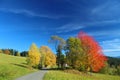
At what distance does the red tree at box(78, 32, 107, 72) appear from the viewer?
59.5m

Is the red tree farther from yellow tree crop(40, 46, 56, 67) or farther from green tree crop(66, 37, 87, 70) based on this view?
yellow tree crop(40, 46, 56, 67)

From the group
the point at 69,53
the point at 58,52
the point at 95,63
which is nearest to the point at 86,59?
the point at 95,63

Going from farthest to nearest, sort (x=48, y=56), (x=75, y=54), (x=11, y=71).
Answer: (x=48, y=56)
(x=75, y=54)
(x=11, y=71)

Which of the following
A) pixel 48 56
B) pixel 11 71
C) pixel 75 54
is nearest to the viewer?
pixel 11 71

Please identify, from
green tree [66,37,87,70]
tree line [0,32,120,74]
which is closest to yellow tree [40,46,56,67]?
tree line [0,32,120,74]

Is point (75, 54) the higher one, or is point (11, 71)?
point (75, 54)

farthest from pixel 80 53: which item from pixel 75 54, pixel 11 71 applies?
pixel 11 71

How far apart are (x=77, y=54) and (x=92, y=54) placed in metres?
8.75

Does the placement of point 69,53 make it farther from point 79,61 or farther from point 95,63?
point 95,63

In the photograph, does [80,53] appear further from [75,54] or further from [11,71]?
[11,71]

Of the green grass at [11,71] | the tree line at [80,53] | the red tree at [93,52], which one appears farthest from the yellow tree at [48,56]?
the red tree at [93,52]

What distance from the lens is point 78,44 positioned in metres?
68.9

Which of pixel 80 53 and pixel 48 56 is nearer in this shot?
pixel 80 53

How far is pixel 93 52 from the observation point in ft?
196
